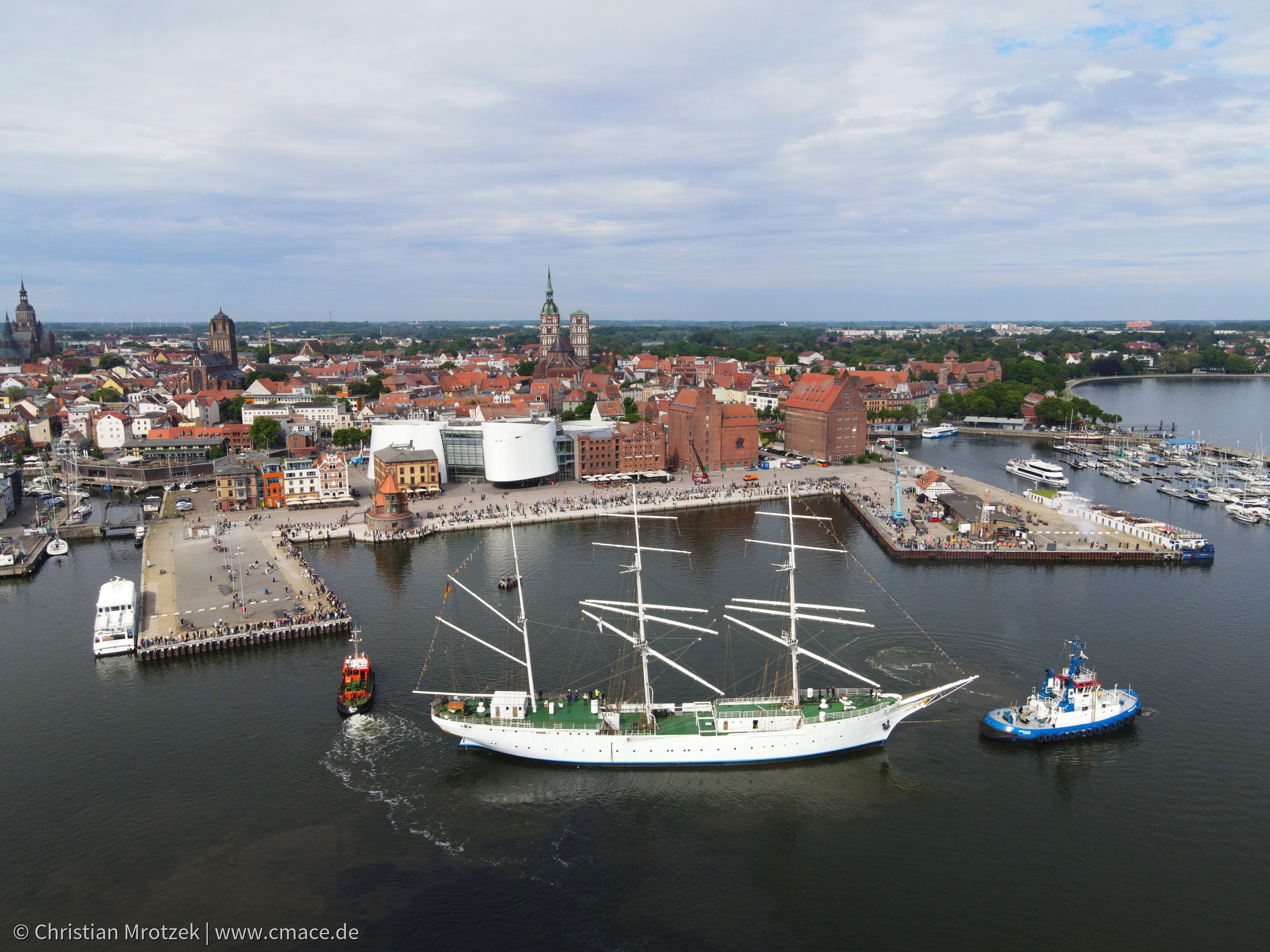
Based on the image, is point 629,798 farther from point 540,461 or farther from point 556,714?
point 540,461

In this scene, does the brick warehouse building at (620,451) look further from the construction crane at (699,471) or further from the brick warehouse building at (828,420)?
the brick warehouse building at (828,420)

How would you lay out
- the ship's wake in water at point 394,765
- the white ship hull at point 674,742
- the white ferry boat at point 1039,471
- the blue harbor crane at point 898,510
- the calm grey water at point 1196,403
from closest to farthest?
the ship's wake in water at point 394,765 → the white ship hull at point 674,742 → the blue harbor crane at point 898,510 → the white ferry boat at point 1039,471 → the calm grey water at point 1196,403

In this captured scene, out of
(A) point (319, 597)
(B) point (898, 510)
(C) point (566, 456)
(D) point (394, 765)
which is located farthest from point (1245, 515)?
(A) point (319, 597)

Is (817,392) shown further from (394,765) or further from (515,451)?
(394,765)

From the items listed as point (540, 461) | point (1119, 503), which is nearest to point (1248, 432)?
point (1119, 503)

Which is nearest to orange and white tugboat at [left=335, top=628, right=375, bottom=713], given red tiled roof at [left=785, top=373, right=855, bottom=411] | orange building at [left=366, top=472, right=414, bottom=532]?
orange building at [left=366, top=472, right=414, bottom=532]

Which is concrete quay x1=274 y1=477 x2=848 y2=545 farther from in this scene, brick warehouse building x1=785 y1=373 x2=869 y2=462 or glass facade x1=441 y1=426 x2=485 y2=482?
brick warehouse building x1=785 y1=373 x2=869 y2=462

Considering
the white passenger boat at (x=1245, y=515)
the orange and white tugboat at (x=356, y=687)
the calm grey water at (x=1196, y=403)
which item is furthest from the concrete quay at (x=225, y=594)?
the calm grey water at (x=1196, y=403)
